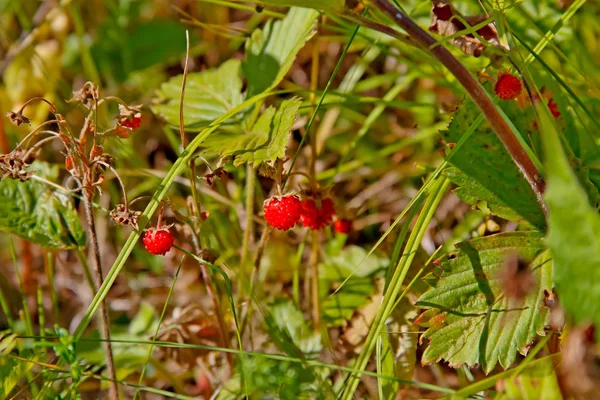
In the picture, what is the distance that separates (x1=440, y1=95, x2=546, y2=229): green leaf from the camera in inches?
57.1

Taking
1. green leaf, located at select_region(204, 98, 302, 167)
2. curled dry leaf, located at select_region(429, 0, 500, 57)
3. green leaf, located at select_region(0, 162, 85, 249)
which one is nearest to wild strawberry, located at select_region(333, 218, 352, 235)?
green leaf, located at select_region(204, 98, 302, 167)

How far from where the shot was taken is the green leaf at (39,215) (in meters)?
1.64

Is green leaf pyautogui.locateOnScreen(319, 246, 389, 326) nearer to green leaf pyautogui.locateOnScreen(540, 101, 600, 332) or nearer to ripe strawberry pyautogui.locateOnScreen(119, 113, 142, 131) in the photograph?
ripe strawberry pyautogui.locateOnScreen(119, 113, 142, 131)

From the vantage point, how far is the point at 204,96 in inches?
74.1

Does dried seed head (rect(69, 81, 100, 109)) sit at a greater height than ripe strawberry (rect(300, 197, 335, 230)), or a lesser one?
greater

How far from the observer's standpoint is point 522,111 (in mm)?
1541

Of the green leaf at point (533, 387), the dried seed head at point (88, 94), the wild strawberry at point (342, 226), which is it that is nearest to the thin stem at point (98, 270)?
the dried seed head at point (88, 94)

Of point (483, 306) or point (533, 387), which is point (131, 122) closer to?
point (483, 306)

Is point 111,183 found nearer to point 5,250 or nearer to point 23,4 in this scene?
point 5,250

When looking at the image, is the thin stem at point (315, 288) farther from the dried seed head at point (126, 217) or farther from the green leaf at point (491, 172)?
the dried seed head at point (126, 217)

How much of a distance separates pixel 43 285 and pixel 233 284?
0.81m

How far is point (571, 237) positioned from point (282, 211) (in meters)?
0.69

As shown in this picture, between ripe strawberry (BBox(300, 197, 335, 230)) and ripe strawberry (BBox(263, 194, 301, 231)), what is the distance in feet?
0.60

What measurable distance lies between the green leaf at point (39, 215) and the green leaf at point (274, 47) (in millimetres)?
544
